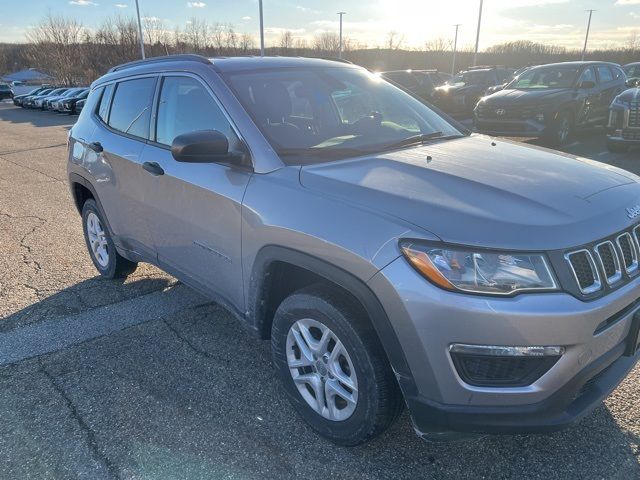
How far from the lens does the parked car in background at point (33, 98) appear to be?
36.2m

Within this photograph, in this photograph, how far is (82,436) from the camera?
2.64 metres

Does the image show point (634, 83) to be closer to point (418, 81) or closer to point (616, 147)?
point (616, 147)

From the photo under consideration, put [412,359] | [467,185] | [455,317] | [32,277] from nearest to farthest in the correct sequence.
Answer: [455,317] → [412,359] → [467,185] → [32,277]

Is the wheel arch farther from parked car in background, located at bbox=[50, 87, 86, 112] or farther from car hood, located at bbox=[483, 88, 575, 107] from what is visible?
parked car in background, located at bbox=[50, 87, 86, 112]

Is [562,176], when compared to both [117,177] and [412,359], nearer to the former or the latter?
[412,359]

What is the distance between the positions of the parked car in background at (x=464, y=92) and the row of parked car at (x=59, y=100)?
59.9ft

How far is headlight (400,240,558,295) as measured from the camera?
1877mm

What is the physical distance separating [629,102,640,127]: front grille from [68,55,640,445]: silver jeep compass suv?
263 inches

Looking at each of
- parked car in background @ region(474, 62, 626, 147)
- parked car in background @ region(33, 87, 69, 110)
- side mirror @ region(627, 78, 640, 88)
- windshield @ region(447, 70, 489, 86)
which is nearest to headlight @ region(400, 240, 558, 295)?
parked car in background @ region(474, 62, 626, 147)

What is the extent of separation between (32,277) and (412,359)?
13.7ft

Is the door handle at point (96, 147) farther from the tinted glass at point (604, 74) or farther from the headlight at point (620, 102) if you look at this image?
the tinted glass at point (604, 74)

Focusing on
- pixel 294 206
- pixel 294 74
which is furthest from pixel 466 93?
pixel 294 206

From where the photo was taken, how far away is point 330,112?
3303 millimetres

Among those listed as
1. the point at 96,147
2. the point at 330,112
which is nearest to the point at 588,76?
the point at 330,112
